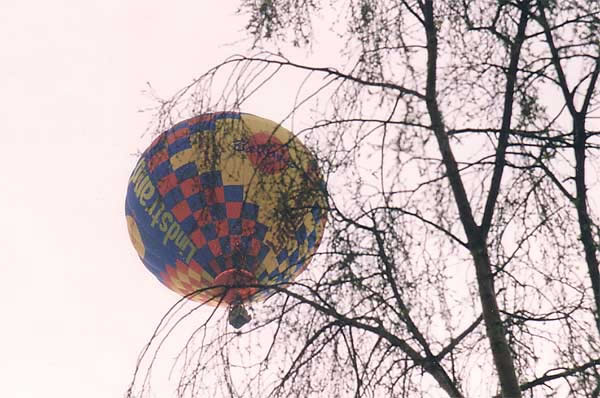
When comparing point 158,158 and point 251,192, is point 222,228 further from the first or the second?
point 158,158

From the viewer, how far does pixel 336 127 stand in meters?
5.02

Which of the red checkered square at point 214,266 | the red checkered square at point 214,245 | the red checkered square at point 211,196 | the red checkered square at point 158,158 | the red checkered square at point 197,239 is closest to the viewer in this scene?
the red checkered square at point 211,196

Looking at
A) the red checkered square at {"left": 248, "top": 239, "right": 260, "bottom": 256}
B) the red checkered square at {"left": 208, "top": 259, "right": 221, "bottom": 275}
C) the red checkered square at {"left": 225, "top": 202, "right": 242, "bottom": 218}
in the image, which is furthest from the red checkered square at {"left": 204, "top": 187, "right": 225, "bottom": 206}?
the red checkered square at {"left": 208, "top": 259, "right": 221, "bottom": 275}

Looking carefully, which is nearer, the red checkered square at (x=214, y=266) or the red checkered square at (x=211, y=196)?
the red checkered square at (x=211, y=196)

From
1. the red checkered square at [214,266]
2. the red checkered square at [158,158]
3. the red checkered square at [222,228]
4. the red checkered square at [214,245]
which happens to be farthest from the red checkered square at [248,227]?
the red checkered square at [214,266]

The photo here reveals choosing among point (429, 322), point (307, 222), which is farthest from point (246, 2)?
point (429, 322)

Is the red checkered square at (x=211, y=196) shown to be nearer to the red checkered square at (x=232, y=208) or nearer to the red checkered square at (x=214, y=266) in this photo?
the red checkered square at (x=232, y=208)

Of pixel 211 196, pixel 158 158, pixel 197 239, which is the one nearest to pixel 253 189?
pixel 211 196

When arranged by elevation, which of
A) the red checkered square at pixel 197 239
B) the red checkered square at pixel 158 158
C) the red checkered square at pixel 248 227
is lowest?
the red checkered square at pixel 248 227

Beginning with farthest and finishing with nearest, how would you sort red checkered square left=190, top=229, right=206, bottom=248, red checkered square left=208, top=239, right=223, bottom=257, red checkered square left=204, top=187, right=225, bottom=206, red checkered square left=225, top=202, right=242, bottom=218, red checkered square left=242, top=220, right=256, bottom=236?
1. red checkered square left=190, top=229, right=206, bottom=248
2. red checkered square left=208, top=239, right=223, bottom=257
3. red checkered square left=225, top=202, right=242, bottom=218
4. red checkered square left=242, top=220, right=256, bottom=236
5. red checkered square left=204, top=187, right=225, bottom=206

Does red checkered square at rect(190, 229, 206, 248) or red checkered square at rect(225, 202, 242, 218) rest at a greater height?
red checkered square at rect(190, 229, 206, 248)

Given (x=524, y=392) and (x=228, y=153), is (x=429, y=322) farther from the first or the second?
(x=228, y=153)

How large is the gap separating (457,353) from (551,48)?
182cm

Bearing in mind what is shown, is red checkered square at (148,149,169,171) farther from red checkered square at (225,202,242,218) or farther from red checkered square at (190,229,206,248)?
red checkered square at (190,229,206,248)
